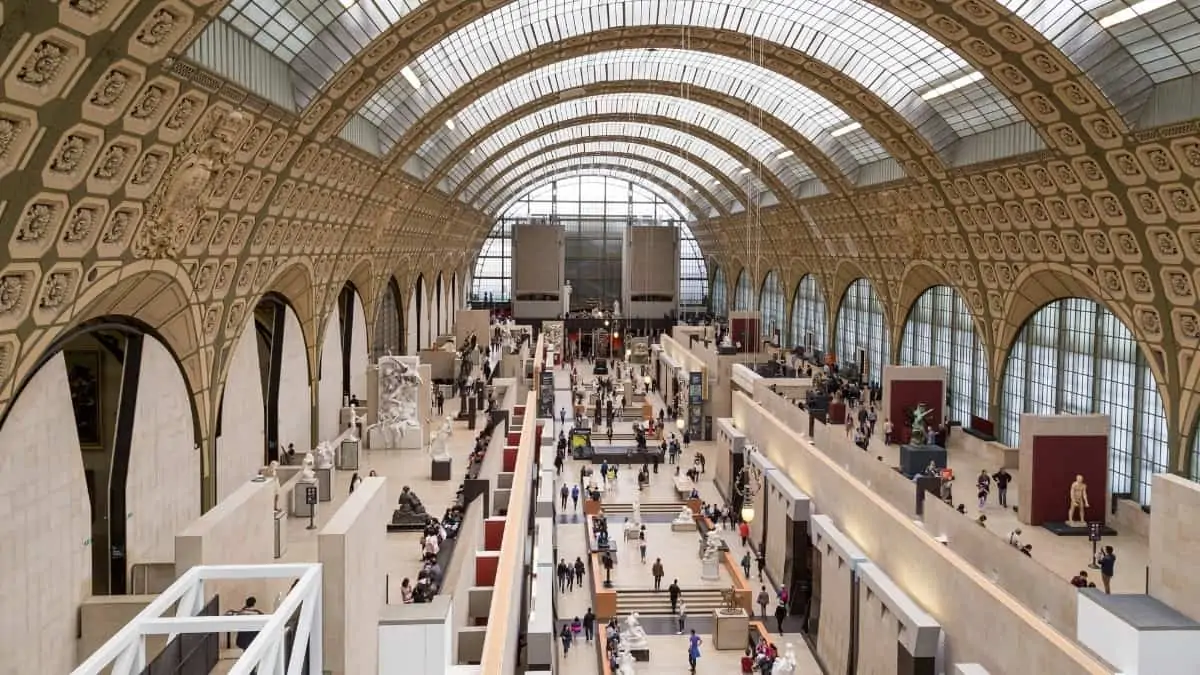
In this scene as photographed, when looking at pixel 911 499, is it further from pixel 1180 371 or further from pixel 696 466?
pixel 696 466

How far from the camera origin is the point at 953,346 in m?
45.0

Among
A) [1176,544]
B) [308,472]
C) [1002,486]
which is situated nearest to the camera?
[1176,544]

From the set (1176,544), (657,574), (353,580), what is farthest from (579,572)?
(353,580)

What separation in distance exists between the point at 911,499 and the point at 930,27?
12.4 meters

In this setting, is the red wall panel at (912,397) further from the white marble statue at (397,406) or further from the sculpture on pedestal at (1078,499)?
the white marble statue at (397,406)

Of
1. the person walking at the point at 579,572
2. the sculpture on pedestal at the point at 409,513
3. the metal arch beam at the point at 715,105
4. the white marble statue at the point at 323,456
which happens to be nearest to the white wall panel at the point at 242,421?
the white marble statue at the point at 323,456

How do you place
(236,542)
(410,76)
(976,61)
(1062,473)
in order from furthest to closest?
(410,76) < (976,61) < (1062,473) < (236,542)

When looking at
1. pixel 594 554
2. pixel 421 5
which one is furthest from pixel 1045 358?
pixel 421 5

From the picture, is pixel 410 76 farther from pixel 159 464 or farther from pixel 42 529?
pixel 42 529

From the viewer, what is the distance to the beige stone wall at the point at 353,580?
34.3 feet

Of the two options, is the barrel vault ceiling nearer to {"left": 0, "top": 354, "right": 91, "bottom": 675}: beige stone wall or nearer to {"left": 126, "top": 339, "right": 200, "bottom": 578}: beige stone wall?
{"left": 126, "top": 339, "right": 200, "bottom": 578}: beige stone wall

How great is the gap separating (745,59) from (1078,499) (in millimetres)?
19041

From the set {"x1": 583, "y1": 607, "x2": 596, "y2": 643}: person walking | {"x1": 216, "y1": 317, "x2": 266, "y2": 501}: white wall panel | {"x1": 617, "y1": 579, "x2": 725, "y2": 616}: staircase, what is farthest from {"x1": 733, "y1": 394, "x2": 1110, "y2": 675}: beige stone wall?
{"x1": 216, "y1": 317, "x2": 266, "y2": 501}: white wall panel

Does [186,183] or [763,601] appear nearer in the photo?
[186,183]
